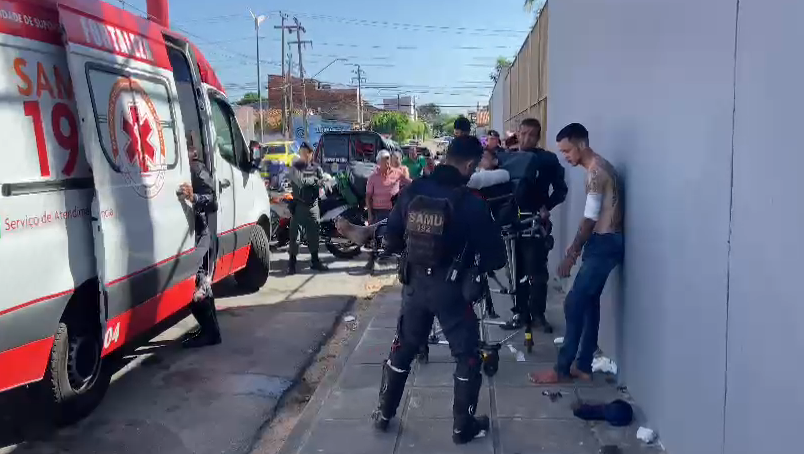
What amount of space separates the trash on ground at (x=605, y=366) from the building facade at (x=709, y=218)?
102 millimetres

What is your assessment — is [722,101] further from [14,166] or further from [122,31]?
[122,31]

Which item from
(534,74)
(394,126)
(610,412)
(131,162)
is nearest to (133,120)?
(131,162)

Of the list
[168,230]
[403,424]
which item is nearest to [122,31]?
[168,230]

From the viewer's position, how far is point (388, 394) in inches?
160

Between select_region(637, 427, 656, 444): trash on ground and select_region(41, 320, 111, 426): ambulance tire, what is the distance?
350 centimetres

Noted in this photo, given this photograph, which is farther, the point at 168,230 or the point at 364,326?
the point at 364,326

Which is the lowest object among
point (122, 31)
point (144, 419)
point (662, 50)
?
point (144, 419)

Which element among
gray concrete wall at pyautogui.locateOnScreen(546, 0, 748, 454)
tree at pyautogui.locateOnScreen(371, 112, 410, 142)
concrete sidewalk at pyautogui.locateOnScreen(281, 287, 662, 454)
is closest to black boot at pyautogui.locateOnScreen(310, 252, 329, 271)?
concrete sidewalk at pyautogui.locateOnScreen(281, 287, 662, 454)

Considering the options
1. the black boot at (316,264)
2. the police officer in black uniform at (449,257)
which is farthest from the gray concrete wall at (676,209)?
the black boot at (316,264)

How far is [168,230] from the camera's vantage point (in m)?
5.28

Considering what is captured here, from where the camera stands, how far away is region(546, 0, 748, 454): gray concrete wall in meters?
2.87

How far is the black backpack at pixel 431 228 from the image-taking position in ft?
12.0

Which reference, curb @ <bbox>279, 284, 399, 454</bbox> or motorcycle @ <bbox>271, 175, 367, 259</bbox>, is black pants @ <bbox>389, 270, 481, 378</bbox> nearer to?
curb @ <bbox>279, 284, 399, 454</bbox>

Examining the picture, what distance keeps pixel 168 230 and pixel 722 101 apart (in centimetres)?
404
